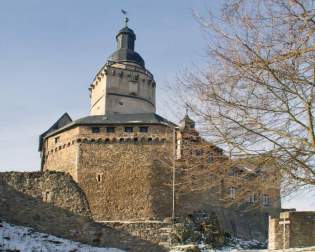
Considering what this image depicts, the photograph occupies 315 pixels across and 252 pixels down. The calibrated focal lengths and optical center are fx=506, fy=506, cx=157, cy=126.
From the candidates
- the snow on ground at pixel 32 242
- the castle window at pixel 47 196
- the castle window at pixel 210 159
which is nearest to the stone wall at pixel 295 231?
the snow on ground at pixel 32 242

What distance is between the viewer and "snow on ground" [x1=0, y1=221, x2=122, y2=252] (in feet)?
51.8

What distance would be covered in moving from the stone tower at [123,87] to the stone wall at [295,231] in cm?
1825

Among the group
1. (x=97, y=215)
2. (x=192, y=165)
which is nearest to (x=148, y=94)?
(x=97, y=215)

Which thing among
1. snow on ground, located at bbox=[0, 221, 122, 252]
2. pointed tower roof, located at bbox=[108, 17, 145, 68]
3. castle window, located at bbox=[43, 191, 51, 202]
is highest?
pointed tower roof, located at bbox=[108, 17, 145, 68]

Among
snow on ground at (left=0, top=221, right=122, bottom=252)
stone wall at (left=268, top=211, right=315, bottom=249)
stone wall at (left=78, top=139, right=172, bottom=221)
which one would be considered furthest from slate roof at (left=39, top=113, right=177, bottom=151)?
stone wall at (left=268, top=211, right=315, bottom=249)

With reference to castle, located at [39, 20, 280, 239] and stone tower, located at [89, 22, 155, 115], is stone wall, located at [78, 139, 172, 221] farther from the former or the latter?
stone tower, located at [89, 22, 155, 115]

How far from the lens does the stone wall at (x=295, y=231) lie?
17.5m

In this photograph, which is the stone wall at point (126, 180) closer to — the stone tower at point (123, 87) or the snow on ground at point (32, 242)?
the snow on ground at point (32, 242)

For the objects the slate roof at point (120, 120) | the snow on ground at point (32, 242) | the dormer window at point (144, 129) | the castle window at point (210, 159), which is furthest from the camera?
the slate roof at point (120, 120)

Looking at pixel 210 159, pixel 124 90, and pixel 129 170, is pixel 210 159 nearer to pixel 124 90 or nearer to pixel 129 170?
pixel 129 170

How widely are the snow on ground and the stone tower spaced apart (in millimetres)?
17007

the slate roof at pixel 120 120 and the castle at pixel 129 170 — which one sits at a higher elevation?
the slate roof at pixel 120 120

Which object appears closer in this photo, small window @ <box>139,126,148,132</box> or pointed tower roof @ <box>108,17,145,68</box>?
small window @ <box>139,126,148,132</box>

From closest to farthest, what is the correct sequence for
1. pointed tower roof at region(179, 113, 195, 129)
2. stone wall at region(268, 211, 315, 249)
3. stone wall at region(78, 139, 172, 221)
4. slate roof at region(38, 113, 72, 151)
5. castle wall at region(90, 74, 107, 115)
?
pointed tower roof at region(179, 113, 195, 129) → stone wall at region(268, 211, 315, 249) → stone wall at region(78, 139, 172, 221) → slate roof at region(38, 113, 72, 151) → castle wall at region(90, 74, 107, 115)
